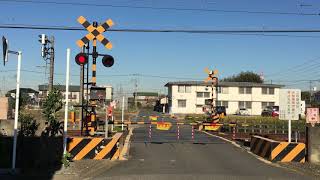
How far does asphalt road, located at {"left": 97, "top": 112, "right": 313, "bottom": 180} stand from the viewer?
36.1ft

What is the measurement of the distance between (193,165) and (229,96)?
73549 mm

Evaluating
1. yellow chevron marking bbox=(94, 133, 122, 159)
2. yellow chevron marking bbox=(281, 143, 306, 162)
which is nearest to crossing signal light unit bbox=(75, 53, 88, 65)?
yellow chevron marking bbox=(94, 133, 122, 159)

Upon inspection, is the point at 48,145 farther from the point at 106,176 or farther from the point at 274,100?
the point at 274,100

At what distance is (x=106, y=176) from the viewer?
35.1 feet

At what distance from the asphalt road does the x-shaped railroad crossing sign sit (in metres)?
3.95

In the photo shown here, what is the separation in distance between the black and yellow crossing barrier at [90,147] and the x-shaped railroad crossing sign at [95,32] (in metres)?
3.39

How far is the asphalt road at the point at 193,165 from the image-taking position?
11.0 metres

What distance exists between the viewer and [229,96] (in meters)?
85.5

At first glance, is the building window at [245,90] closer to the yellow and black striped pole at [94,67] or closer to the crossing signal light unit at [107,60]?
the yellow and black striped pole at [94,67]

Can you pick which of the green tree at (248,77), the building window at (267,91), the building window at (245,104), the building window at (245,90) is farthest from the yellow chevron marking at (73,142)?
the green tree at (248,77)

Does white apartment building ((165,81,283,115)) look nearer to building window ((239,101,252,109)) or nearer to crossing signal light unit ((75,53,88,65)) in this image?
building window ((239,101,252,109))

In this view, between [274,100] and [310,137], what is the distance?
2874 inches

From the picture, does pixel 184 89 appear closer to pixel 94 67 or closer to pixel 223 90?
pixel 223 90

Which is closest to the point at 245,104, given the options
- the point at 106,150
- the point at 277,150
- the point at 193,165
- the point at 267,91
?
the point at 267,91
